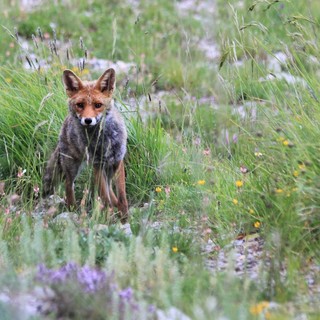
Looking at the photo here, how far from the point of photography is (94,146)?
301 inches

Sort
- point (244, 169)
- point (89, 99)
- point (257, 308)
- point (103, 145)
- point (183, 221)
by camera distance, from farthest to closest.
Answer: point (103, 145)
point (89, 99)
point (244, 169)
point (183, 221)
point (257, 308)

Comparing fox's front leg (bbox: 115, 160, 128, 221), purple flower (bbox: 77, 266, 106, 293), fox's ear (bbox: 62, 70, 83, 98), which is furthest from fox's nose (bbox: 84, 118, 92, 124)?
purple flower (bbox: 77, 266, 106, 293)

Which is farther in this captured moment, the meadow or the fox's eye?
the fox's eye

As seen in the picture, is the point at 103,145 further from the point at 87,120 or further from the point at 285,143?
the point at 285,143

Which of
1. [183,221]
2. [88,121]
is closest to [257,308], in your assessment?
[183,221]

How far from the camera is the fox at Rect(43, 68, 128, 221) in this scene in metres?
7.42

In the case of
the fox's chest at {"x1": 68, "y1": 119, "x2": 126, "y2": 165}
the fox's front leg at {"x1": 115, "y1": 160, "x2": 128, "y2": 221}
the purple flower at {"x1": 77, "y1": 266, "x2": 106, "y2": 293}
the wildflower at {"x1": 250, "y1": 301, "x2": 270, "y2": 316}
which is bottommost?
the fox's front leg at {"x1": 115, "y1": 160, "x2": 128, "y2": 221}

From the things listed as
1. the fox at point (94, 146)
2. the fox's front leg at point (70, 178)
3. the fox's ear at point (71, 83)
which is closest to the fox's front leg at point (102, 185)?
the fox at point (94, 146)

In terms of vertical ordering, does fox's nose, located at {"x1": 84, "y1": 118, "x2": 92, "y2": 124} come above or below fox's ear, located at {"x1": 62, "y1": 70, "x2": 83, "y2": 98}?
below

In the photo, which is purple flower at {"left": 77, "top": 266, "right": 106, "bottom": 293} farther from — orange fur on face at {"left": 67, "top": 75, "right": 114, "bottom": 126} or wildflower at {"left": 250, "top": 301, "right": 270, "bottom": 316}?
orange fur on face at {"left": 67, "top": 75, "right": 114, "bottom": 126}

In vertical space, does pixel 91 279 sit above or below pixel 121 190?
above

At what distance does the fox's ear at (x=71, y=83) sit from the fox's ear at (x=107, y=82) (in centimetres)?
17

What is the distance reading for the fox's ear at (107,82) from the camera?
7.48m

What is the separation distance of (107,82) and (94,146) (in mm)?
616
